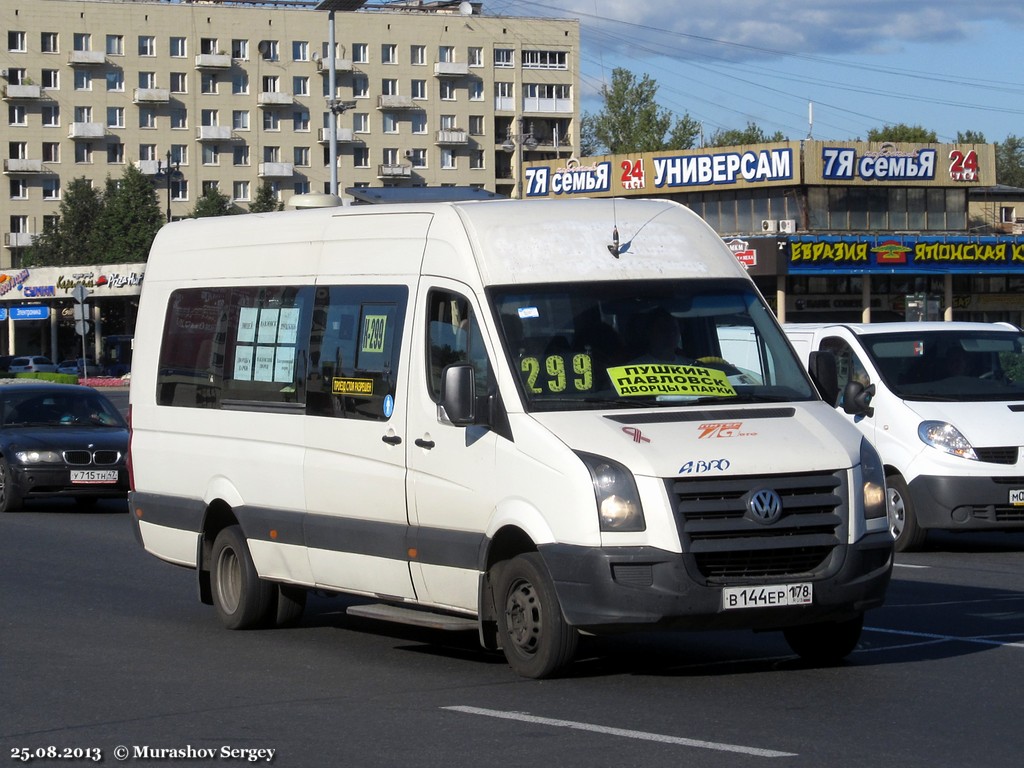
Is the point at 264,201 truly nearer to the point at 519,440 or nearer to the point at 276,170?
the point at 276,170

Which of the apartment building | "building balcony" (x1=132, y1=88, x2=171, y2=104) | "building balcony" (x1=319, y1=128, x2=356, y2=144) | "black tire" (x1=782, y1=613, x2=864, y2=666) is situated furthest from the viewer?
"building balcony" (x1=319, y1=128, x2=356, y2=144)

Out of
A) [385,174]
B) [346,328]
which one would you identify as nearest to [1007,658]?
[346,328]

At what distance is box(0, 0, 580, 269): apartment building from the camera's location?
361 feet

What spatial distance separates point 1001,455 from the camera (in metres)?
14.3

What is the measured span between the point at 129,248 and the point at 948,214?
54561 millimetres

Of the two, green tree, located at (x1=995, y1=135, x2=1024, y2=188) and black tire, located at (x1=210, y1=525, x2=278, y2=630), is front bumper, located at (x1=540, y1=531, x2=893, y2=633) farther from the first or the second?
A: green tree, located at (x1=995, y1=135, x2=1024, y2=188)

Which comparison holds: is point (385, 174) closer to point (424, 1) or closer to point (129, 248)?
point (424, 1)

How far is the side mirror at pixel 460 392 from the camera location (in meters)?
8.47

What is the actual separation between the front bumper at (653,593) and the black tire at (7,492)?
44.0 feet

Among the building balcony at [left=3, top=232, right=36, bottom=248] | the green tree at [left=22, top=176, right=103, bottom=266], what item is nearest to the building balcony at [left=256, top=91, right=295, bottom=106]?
the green tree at [left=22, top=176, right=103, bottom=266]

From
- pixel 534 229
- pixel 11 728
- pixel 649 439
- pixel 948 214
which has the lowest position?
pixel 11 728

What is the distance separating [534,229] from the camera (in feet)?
30.2

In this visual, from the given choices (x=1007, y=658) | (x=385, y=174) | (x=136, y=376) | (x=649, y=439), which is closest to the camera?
(x=649, y=439)

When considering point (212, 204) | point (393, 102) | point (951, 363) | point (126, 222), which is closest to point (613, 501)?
point (951, 363)
